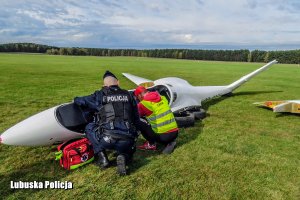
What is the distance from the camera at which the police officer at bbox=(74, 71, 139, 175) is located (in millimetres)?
6039

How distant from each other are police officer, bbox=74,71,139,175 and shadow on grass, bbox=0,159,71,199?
0.98 meters

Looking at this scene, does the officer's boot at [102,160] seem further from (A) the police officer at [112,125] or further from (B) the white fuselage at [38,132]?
(B) the white fuselage at [38,132]

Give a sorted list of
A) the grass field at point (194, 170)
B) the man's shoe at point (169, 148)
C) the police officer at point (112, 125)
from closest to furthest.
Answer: the grass field at point (194, 170), the police officer at point (112, 125), the man's shoe at point (169, 148)

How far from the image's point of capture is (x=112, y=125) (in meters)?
6.04

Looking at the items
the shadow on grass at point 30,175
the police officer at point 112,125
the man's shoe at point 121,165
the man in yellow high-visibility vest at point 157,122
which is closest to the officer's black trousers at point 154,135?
the man in yellow high-visibility vest at point 157,122

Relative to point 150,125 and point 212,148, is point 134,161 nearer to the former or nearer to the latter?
point 150,125

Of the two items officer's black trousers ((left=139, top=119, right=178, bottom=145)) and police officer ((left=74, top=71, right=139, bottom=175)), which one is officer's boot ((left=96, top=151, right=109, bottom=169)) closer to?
police officer ((left=74, top=71, right=139, bottom=175))

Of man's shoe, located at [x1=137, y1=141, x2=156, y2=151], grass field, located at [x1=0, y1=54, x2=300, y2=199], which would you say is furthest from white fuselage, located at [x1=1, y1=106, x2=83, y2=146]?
man's shoe, located at [x1=137, y1=141, x2=156, y2=151]

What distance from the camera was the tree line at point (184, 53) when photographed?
132 metres

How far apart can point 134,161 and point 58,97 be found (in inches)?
372

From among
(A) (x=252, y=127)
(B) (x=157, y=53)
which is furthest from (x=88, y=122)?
(B) (x=157, y=53)

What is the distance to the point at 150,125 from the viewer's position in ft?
24.2

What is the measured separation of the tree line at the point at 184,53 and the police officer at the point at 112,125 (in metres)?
137

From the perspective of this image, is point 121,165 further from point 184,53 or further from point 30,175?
point 184,53
